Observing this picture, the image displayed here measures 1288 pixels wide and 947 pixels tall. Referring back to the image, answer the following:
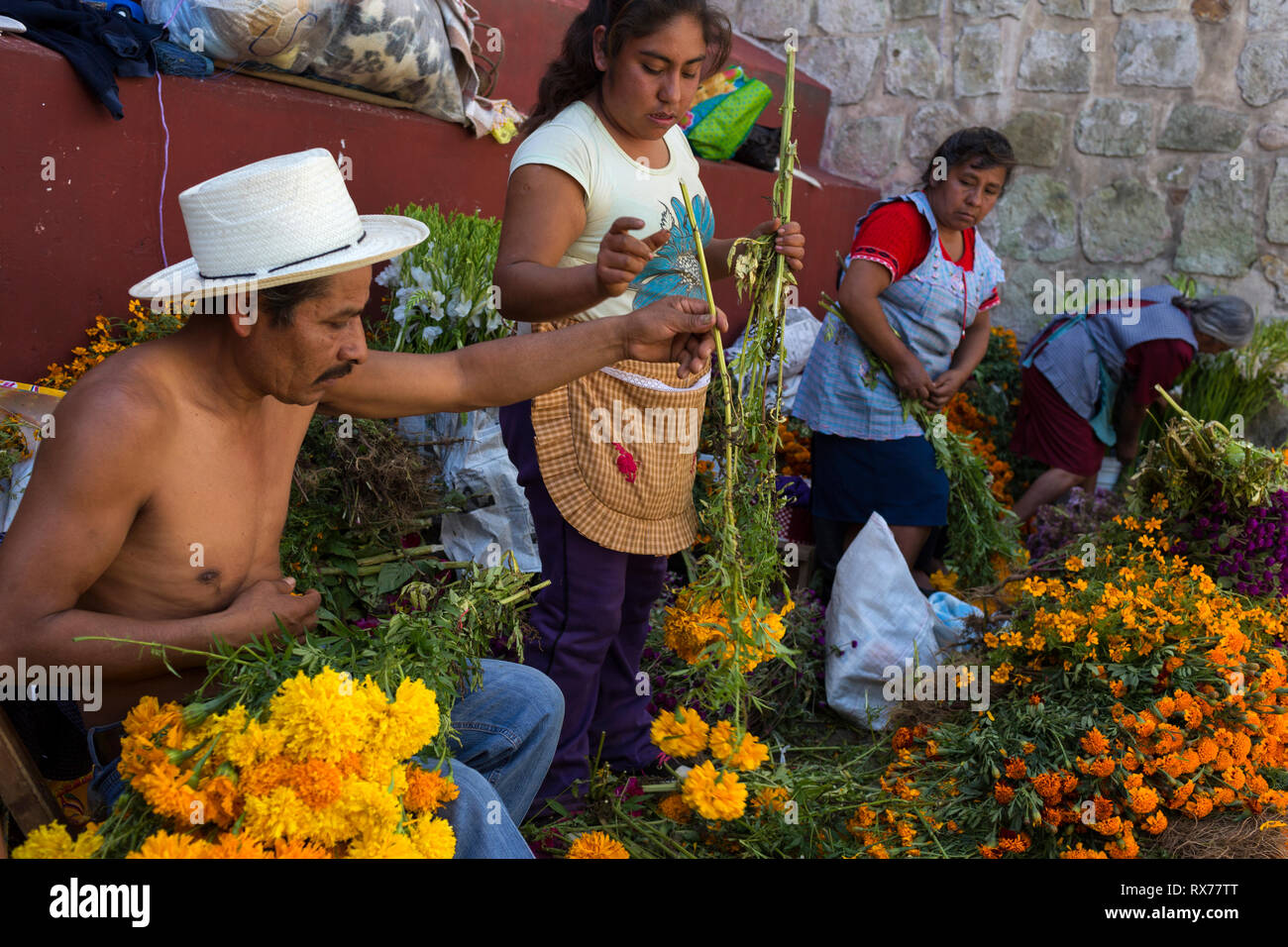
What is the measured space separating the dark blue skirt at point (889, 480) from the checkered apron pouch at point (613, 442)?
57.7 inches

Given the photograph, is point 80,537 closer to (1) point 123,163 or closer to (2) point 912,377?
(1) point 123,163

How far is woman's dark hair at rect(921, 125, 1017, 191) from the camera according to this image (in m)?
3.64

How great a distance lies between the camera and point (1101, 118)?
581 cm

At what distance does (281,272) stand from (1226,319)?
4.63m

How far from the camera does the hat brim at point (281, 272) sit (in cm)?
158

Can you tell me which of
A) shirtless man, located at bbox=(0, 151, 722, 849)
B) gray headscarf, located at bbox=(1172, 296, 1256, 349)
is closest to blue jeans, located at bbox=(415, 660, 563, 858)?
shirtless man, located at bbox=(0, 151, 722, 849)

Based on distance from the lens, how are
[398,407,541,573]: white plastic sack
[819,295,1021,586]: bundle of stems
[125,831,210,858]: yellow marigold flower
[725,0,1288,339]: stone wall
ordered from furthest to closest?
[725,0,1288,339]: stone wall → [819,295,1021,586]: bundle of stems → [398,407,541,573]: white plastic sack → [125,831,210,858]: yellow marigold flower

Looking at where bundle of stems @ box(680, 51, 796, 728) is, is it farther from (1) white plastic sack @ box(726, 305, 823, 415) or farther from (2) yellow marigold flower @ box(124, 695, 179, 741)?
(1) white plastic sack @ box(726, 305, 823, 415)

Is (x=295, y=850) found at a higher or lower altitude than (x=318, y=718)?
lower

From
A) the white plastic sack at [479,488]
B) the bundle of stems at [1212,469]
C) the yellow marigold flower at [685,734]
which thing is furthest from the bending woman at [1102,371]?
the yellow marigold flower at [685,734]

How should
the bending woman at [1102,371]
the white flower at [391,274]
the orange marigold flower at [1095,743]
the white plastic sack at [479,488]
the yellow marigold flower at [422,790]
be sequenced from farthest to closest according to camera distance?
the bending woman at [1102,371] → the white flower at [391,274] → the white plastic sack at [479,488] → the orange marigold flower at [1095,743] → the yellow marigold flower at [422,790]

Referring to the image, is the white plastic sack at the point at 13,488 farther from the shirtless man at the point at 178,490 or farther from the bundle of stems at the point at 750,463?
the bundle of stems at the point at 750,463

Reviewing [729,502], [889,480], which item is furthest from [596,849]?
[889,480]

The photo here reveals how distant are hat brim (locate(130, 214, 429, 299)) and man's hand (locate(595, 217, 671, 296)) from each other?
36 cm
